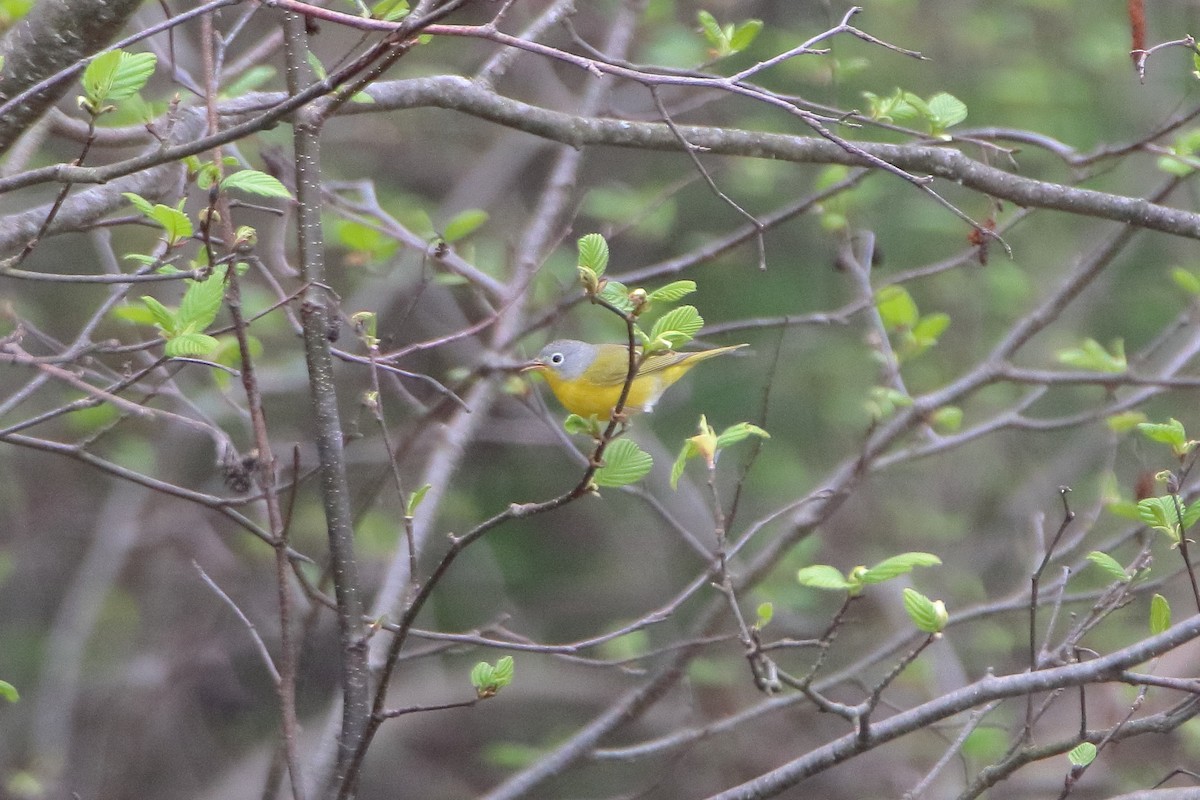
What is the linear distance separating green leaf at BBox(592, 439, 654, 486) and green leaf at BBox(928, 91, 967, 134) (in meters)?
1.17

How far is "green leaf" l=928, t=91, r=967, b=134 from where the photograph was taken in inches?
101

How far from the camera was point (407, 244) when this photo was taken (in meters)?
3.13

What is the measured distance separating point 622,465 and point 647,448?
10.5 ft

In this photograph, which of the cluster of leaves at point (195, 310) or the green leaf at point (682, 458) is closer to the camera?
the cluster of leaves at point (195, 310)

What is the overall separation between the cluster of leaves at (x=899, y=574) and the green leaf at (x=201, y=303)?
109 cm

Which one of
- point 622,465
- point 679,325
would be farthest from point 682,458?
point 679,325

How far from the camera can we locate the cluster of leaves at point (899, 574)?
1936 mm

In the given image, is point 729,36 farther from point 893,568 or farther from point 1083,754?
point 1083,754

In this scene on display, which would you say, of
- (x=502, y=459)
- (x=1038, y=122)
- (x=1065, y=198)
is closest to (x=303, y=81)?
(x=1065, y=198)

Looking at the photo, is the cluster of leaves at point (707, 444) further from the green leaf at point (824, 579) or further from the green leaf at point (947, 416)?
the green leaf at point (947, 416)

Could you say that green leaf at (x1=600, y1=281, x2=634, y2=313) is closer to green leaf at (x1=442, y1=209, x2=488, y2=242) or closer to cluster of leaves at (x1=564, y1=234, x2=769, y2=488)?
cluster of leaves at (x1=564, y1=234, x2=769, y2=488)

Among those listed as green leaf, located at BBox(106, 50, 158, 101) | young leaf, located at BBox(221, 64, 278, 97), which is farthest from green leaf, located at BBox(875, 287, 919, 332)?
green leaf, located at BBox(106, 50, 158, 101)

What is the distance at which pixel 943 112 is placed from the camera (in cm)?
258

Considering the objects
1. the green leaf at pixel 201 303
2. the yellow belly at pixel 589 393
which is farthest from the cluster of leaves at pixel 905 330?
the green leaf at pixel 201 303
